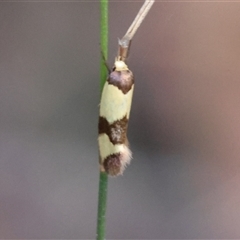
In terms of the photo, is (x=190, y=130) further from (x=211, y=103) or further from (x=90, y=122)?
(x=90, y=122)

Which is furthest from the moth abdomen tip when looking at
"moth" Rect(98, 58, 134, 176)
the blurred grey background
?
the blurred grey background

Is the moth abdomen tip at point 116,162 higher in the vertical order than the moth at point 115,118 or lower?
lower

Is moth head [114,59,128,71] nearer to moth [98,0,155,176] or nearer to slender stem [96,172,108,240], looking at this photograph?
moth [98,0,155,176]

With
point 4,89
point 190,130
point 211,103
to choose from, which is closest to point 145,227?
point 190,130

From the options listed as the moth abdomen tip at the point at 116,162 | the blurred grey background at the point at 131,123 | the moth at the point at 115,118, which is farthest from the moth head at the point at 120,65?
the blurred grey background at the point at 131,123

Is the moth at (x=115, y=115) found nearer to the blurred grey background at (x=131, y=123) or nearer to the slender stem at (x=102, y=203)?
the slender stem at (x=102, y=203)
